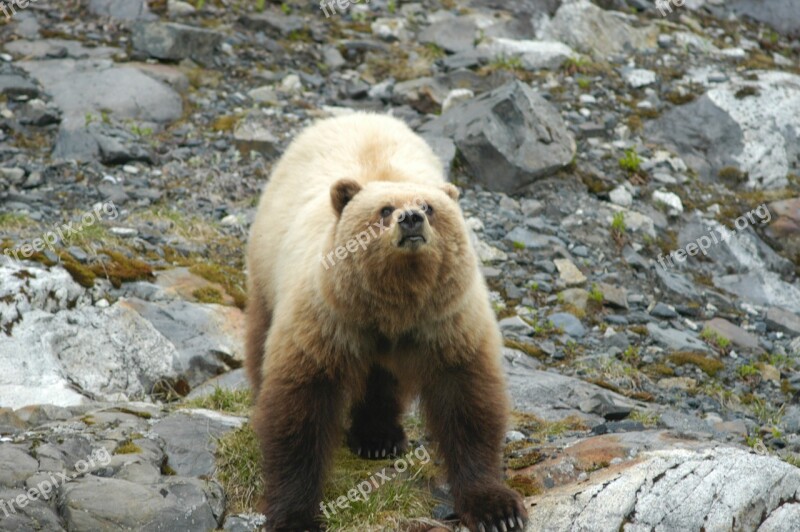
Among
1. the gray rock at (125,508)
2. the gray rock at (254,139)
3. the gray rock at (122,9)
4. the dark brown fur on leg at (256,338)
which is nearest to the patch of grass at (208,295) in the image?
the dark brown fur on leg at (256,338)

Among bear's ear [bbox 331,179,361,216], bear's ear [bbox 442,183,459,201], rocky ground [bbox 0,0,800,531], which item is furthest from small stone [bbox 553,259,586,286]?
bear's ear [bbox 331,179,361,216]

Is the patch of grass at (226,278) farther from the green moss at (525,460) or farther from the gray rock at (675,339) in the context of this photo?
the gray rock at (675,339)

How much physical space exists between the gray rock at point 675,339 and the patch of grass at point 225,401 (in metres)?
4.32

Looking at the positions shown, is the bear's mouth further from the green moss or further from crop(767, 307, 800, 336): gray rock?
crop(767, 307, 800, 336): gray rock

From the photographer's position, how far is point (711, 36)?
15.8 meters

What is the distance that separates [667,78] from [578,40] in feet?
5.20

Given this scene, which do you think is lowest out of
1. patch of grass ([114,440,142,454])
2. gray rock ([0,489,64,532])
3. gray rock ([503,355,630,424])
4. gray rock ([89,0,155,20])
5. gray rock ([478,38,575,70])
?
gray rock ([503,355,630,424])

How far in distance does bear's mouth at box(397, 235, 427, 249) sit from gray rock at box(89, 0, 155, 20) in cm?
1018

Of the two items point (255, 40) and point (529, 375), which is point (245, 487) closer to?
point (529, 375)

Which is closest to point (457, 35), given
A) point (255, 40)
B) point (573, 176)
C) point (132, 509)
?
point (255, 40)

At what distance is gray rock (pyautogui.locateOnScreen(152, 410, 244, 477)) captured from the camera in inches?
239

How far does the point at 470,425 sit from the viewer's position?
5.75m

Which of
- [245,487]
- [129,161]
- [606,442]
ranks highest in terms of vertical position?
[606,442]

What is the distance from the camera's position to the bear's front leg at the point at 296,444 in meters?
5.69
